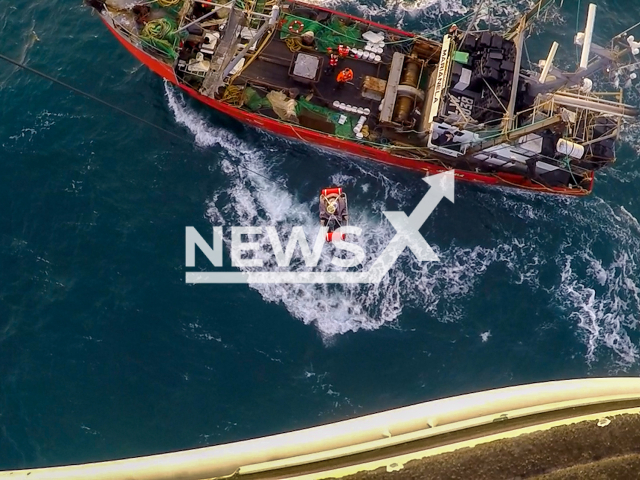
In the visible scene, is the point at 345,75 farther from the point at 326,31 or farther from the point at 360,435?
the point at 360,435

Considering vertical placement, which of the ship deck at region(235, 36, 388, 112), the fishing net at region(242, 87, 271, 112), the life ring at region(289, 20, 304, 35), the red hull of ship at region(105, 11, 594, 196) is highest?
the life ring at region(289, 20, 304, 35)

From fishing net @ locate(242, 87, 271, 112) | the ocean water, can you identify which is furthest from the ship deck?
the ocean water

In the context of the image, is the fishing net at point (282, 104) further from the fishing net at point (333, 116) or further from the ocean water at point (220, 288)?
the ocean water at point (220, 288)

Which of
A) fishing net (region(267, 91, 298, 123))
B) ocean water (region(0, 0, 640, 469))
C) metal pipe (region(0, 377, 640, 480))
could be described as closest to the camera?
metal pipe (region(0, 377, 640, 480))

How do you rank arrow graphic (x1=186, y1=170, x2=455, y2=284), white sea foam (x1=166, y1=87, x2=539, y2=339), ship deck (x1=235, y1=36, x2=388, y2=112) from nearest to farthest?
white sea foam (x1=166, y1=87, x2=539, y2=339) < arrow graphic (x1=186, y1=170, x2=455, y2=284) < ship deck (x1=235, y1=36, x2=388, y2=112)

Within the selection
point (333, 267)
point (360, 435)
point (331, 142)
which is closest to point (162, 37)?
point (331, 142)

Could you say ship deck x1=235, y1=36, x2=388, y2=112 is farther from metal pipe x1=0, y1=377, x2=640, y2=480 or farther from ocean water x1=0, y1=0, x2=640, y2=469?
metal pipe x1=0, y1=377, x2=640, y2=480
